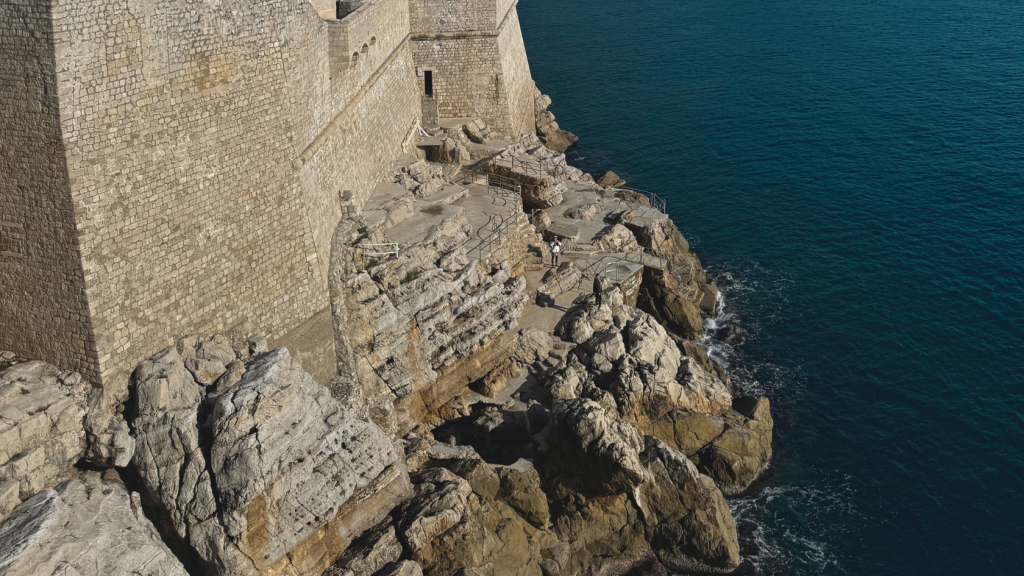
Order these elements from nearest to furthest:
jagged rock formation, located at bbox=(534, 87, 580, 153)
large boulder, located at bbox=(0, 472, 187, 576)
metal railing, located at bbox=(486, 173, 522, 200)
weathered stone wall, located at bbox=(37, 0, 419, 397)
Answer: large boulder, located at bbox=(0, 472, 187, 576), weathered stone wall, located at bbox=(37, 0, 419, 397), metal railing, located at bbox=(486, 173, 522, 200), jagged rock formation, located at bbox=(534, 87, 580, 153)

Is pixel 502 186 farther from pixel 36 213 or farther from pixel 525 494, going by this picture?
pixel 36 213

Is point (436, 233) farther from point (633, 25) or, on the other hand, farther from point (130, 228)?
point (633, 25)

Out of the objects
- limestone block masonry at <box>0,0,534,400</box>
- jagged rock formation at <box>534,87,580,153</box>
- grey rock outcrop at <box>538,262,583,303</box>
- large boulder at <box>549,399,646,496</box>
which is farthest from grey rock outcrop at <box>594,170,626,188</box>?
large boulder at <box>549,399,646,496</box>

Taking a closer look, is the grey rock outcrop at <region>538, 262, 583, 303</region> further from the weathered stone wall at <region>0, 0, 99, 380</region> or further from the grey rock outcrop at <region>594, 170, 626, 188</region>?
the weathered stone wall at <region>0, 0, 99, 380</region>

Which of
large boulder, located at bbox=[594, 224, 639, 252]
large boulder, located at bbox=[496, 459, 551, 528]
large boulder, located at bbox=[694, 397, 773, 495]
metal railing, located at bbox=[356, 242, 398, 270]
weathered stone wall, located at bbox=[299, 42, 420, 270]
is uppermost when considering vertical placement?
weathered stone wall, located at bbox=[299, 42, 420, 270]

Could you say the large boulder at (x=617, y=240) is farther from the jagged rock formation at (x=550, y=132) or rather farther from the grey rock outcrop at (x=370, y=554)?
the grey rock outcrop at (x=370, y=554)

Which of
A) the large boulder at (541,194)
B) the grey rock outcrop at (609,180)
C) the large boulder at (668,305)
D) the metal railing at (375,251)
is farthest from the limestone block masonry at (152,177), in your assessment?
the grey rock outcrop at (609,180)

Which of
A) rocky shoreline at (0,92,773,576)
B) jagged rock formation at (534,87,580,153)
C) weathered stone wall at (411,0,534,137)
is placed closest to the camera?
rocky shoreline at (0,92,773,576)

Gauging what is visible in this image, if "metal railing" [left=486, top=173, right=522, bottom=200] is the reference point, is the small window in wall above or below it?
above
